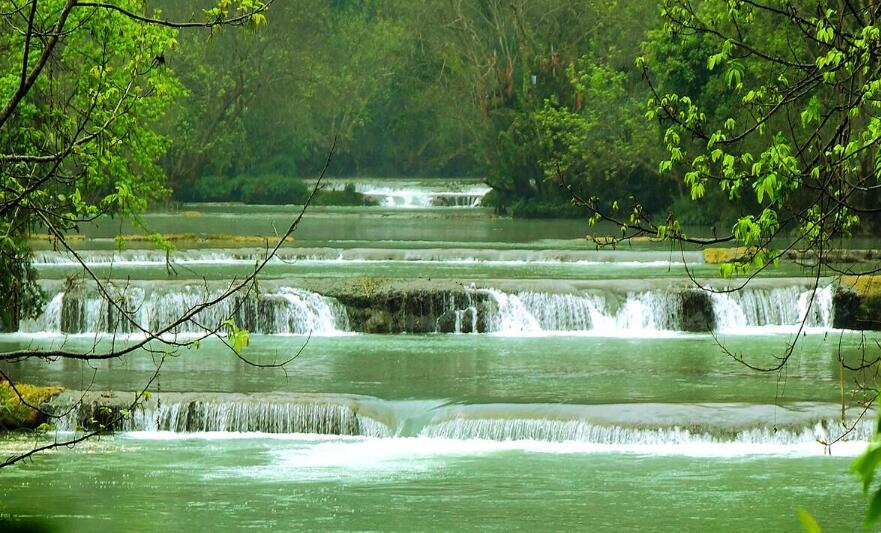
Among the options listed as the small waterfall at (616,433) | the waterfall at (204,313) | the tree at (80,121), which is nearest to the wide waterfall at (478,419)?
the small waterfall at (616,433)

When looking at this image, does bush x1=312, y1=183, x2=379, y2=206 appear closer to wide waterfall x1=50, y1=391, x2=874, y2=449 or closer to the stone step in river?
the stone step in river

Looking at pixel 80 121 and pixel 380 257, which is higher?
pixel 380 257


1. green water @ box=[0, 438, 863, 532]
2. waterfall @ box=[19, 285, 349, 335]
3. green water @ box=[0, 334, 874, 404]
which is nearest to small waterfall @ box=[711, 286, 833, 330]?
green water @ box=[0, 334, 874, 404]

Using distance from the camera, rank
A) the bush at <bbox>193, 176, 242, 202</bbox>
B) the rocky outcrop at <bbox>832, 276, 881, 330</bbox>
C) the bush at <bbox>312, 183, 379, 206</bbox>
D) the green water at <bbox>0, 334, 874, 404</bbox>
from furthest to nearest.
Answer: the bush at <bbox>193, 176, 242, 202</bbox>
the bush at <bbox>312, 183, 379, 206</bbox>
the rocky outcrop at <bbox>832, 276, 881, 330</bbox>
the green water at <bbox>0, 334, 874, 404</bbox>

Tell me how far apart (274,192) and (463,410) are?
46394 millimetres

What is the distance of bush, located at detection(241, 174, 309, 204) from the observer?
200 ft

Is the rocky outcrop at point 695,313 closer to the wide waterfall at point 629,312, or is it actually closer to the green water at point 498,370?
the wide waterfall at point 629,312

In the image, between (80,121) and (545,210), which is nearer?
(80,121)

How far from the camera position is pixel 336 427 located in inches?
602

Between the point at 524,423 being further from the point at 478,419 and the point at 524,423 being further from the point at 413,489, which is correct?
the point at 413,489

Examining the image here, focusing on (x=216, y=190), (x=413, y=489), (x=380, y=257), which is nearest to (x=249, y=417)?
(x=413, y=489)

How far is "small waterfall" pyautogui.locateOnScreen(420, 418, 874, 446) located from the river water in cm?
2

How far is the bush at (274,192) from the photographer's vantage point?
200 feet

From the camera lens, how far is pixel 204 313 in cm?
2244
